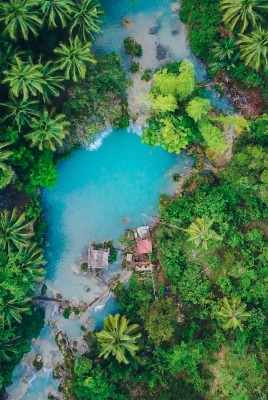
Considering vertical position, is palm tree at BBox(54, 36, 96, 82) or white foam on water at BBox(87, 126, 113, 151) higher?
palm tree at BBox(54, 36, 96, 82)

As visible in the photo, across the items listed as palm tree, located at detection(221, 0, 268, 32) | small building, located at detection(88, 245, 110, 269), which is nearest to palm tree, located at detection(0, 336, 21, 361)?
small building, located at detection(88, 245, 110, 269)

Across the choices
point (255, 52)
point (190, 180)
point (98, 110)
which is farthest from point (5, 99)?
point (255, 52)

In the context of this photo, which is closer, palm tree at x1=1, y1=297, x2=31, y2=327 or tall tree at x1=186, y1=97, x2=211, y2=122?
palm tree at x1=1, y1=297, x2=31, y2=327

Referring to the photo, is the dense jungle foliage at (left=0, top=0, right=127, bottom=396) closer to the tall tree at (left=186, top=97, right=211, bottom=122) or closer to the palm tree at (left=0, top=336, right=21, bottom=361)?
the palm tree at (left=0, top=336, right=21, bottom=361)

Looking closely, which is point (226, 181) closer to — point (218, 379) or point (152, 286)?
point (152, 286)

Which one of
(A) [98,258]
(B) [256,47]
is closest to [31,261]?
(A) [98,258]

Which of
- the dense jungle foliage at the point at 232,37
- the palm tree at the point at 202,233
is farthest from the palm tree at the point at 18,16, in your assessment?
the palm tree at the point at 202,233
